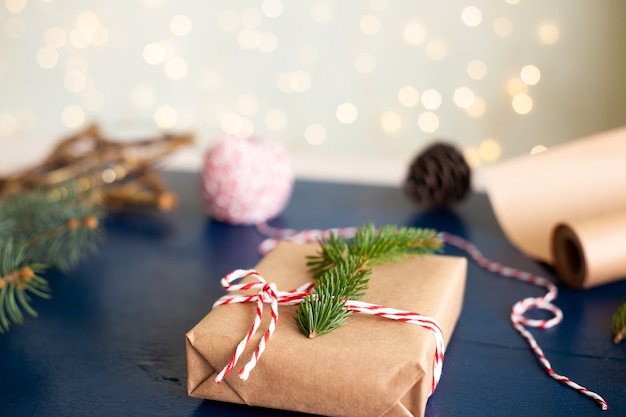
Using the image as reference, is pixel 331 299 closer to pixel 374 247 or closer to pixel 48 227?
pixel 374 247

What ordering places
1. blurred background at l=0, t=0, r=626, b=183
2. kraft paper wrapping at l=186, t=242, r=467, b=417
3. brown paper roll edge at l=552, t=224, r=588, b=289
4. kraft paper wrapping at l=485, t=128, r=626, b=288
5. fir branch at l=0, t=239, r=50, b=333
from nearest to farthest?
kraft paper wrapping at l=186, t=242, r=467, b=417, fir branch at l=0, t=239, r=50, b=333, brown paper roll edge at l=552, t=224, r=588, b=289, kraft paper wrapping at l=485, t=128, r=626, b=288, blurred background at l=0, t=0, r=626, b=183

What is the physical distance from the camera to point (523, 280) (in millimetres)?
1060

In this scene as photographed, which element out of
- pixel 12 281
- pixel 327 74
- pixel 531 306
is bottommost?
pixel 531 306

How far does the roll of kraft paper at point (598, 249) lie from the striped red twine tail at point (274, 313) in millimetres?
345

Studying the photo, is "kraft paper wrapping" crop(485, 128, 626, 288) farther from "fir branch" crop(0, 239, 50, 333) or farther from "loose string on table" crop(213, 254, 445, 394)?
"fir branch" crop(0, 239, 50, 333)

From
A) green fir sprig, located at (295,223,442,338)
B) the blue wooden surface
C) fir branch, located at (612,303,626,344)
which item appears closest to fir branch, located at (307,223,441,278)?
green fir sprig, located at (295,223,442,338)

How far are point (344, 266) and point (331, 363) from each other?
6.1 inches

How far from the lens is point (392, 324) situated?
726 mm

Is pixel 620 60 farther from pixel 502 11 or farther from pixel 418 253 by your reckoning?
pixel 418 253

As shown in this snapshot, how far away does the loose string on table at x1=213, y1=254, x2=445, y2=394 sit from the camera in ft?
2.26

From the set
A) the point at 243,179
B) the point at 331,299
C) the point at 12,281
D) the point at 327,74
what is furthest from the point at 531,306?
the point at 327,74

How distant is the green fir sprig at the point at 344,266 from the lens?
71 centimetres

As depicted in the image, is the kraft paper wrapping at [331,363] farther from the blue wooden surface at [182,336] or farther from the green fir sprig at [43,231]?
the green fir sprig at [43,231]

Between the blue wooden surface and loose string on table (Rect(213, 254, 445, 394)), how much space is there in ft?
0.20
